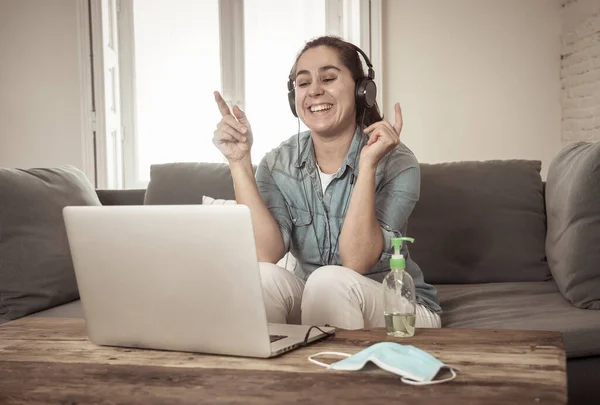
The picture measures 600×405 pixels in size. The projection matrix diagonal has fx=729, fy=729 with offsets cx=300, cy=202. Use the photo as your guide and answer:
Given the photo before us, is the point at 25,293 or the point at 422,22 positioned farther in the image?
the point at 422,22

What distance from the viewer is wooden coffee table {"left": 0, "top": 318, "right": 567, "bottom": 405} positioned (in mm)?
948

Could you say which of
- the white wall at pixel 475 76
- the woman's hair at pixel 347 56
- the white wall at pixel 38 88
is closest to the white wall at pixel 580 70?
the white wall at pixel 475 76

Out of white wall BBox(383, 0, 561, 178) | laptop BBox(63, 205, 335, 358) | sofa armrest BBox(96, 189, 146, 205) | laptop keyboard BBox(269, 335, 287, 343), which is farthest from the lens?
white wall BBox(383, 0, 561, 178)

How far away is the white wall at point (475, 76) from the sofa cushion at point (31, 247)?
263 centimetres

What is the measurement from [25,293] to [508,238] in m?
1.53

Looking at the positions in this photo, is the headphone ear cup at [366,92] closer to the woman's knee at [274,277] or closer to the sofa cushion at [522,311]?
the woman's knee at [274,277]

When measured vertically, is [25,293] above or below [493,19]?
below

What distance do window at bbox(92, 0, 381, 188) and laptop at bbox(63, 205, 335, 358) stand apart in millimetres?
3431

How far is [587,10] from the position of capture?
12.9 feet

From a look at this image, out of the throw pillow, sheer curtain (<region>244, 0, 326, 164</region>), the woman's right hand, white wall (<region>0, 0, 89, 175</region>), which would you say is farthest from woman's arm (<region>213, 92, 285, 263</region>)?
white wall (<region>0, 0, 89, 175</region>)

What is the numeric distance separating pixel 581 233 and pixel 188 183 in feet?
4.35

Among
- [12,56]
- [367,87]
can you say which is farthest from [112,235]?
[12,56]

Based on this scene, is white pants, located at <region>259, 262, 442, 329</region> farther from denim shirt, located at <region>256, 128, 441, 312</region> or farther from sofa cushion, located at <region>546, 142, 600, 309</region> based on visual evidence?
sofa cushion, located at <region>546, 142, 600, 309</region>

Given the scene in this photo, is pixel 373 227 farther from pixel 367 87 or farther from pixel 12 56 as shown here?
pixel 12 56
